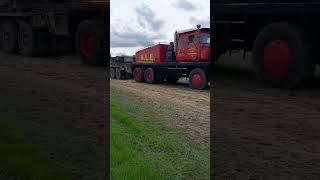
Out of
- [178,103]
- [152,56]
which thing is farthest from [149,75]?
[178,103]

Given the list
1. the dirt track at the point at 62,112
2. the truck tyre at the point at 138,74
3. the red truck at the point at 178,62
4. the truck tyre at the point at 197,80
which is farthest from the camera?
the truck tyre at the point at 138,74

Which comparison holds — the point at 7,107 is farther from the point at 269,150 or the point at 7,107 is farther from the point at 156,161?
the point at 269,150

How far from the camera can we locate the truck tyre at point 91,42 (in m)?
11.7

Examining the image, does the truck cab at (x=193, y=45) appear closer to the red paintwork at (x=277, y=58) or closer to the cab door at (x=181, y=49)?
the cab door at (x=181, y=49)

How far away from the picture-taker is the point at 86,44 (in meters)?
12.3

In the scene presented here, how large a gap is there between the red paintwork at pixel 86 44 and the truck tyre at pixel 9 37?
123 inches

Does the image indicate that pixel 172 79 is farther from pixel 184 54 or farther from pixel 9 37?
pixel 9 37

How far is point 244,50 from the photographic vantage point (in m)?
12.7

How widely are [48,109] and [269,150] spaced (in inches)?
Result: 142

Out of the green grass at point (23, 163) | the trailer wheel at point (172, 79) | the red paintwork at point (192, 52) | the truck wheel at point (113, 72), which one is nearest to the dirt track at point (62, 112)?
the green grass at point (23, 163)

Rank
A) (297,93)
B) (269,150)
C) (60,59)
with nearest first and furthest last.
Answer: (269,150)
(297,93)
(60,59)

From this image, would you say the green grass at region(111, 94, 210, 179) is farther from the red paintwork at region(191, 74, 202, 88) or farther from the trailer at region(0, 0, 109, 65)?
the trailer at region(0, 0, 109, 65)

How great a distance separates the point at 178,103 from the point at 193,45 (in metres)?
1.05

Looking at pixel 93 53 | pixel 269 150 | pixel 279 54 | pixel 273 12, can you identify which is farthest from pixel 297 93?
pixel 93 53
